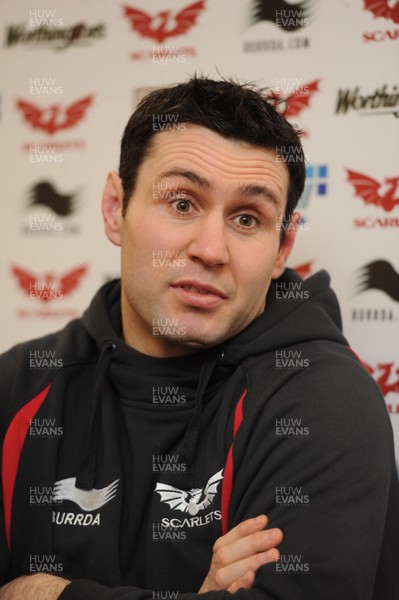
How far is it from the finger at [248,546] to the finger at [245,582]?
36 mm

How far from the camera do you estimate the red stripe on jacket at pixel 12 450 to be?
1342mm

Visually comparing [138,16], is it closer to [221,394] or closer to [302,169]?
[302,169]

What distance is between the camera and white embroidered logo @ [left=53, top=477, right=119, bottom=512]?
4.30 feet

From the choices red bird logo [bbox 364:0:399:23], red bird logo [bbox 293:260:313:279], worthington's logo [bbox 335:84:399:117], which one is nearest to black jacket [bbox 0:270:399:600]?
red bird logo [bbox 293:260:313:279]

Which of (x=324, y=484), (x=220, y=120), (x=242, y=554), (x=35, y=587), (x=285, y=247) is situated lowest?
(x=35, y=587)

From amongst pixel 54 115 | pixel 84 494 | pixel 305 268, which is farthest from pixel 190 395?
pixel 54 115

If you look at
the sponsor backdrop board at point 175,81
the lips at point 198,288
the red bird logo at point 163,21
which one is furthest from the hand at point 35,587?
the red bird logo at point 163,21

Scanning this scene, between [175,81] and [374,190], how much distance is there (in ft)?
2.20

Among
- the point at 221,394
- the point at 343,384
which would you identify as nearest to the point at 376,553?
the point at 343,384

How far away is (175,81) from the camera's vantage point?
6.73ft

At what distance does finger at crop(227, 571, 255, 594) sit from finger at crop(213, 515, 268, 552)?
0.07m

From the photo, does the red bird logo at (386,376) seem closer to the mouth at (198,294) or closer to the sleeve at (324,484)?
the sleeve at (324,484)

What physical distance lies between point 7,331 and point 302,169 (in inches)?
45.7

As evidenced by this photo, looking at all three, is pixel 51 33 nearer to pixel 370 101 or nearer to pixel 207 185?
pixel 370 101
